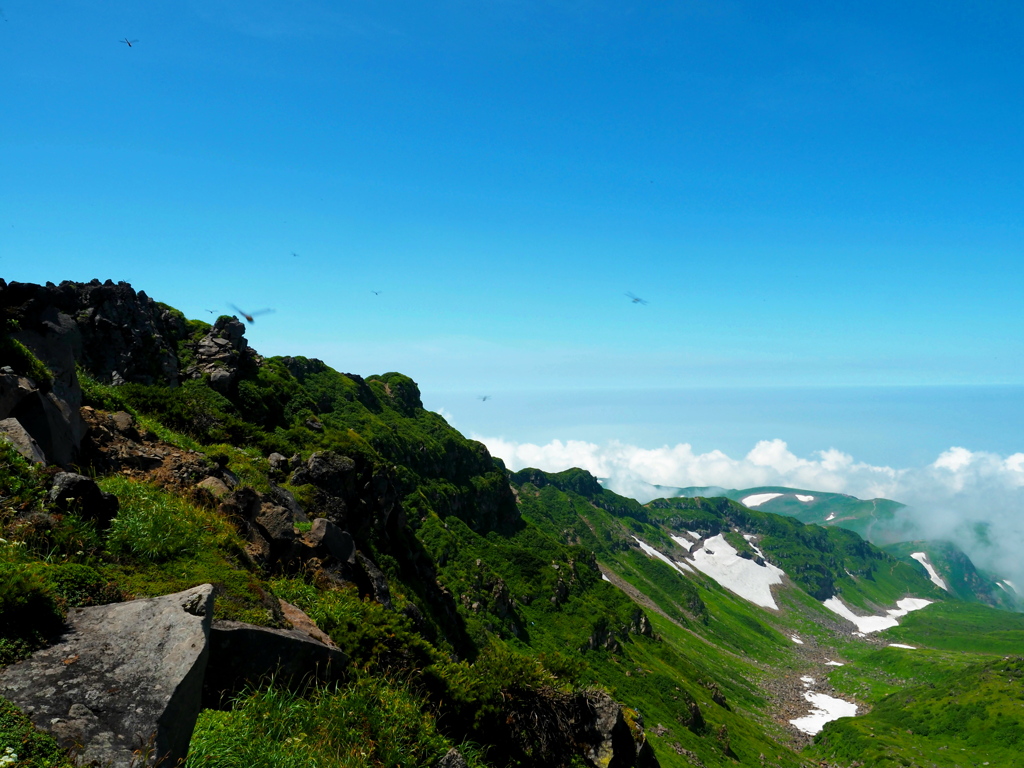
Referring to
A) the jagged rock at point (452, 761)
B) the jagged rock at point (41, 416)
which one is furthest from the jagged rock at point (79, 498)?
the jagged rock at point (452, 761)

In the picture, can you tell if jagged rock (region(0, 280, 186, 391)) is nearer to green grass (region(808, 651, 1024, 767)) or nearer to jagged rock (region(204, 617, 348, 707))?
jagged rock (region(204, 617, 348, 707))

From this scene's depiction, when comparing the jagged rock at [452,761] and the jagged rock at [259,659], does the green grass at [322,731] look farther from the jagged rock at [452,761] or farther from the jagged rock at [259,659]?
the jagged rock at [259,659]

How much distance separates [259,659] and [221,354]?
172ft

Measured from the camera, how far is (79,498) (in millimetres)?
11859

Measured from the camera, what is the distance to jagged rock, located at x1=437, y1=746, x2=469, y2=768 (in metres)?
11.1

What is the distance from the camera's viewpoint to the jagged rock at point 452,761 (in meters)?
11.1

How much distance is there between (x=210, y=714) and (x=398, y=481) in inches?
3785

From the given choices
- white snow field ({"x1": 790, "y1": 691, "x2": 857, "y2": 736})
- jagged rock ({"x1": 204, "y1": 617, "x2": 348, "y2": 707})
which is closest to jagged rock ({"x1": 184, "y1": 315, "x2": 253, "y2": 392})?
jagged rock ({"x1": 204, "y1": 617, "x2": 348, "y2": 707})

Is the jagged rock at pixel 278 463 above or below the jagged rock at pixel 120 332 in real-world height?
below

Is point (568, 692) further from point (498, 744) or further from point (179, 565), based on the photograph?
point (179, 565)

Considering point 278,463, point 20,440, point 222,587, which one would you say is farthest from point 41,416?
point 278,463

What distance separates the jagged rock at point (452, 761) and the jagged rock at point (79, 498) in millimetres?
8973

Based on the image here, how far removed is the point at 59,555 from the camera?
34.7ft

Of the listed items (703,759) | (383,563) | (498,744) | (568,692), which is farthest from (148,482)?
(703,759)
